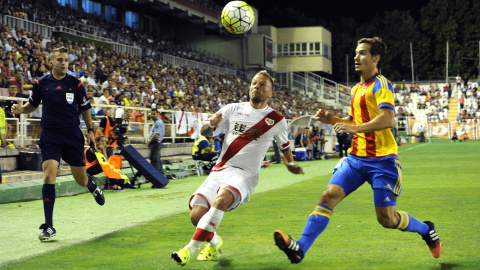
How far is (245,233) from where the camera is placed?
8141 millimetres

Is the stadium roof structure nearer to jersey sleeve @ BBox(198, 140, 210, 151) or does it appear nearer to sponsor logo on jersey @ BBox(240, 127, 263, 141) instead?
jersey sleeve @ BBox(198, 140, 210, 151)

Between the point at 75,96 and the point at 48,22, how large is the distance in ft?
79.8

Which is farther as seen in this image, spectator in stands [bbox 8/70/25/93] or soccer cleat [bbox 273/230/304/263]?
spectator in stands [bbox 8/70/25/93]

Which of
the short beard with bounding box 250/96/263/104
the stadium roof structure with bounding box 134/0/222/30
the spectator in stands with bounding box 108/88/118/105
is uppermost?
the stadium roof structure with bounding box 134/0/222/30

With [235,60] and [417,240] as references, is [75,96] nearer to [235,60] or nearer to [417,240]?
[417,240]

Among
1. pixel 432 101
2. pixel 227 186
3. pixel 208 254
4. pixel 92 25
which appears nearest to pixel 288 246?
pixel 227 186

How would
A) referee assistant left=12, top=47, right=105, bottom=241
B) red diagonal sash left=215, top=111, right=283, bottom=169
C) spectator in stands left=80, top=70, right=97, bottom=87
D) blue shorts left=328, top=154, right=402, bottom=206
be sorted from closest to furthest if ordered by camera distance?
1. blue shorts left=328, top=154, right=402, bottom=206
2. red diagonal sash left=215, top=111, right=283, bottom=169
3. referee assistant left=12, top=47, right=105, bottom=241
4. spectator in stands left=80, top=70, right=97, bottom=87

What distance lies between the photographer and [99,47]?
3291cm

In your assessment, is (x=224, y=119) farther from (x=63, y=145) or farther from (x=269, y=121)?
(x=63, y=145)

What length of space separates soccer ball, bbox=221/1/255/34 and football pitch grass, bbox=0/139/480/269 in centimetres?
743

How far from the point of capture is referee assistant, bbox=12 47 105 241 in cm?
793

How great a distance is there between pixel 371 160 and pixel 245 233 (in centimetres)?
267

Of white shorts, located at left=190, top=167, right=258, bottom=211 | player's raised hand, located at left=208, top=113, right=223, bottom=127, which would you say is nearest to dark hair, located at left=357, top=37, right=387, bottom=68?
player's raised hand, located at left=208, top=113, right=223, bottom=127

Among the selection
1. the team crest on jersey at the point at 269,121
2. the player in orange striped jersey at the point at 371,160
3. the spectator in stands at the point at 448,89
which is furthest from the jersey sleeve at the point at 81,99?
the spectator in stands at the point at 448,89
